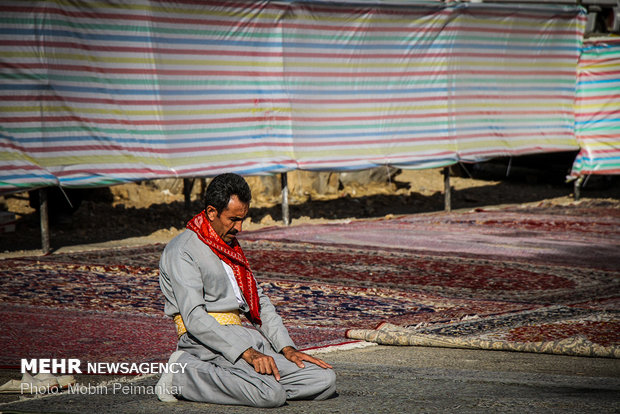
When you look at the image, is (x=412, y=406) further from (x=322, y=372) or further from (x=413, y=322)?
(x=413, y=322)

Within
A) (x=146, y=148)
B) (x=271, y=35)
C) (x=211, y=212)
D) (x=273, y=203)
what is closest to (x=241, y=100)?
(x=271, y=35)

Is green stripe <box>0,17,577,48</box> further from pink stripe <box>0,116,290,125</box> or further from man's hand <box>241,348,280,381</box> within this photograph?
man's hand <box>241,348,280,381</box>

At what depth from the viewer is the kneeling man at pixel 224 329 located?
4211 mm

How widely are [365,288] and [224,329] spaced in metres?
3.45

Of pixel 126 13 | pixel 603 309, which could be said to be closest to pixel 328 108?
pixel 126 13

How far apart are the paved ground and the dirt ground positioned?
558 cm

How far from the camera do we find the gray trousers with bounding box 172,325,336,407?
4176 millimetres

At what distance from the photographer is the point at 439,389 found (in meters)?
4.54

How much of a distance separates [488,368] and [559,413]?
3.42 feet

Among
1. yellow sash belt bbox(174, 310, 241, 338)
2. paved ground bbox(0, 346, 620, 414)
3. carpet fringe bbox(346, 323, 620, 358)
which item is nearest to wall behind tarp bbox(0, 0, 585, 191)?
carpet fringe bbox(346, 323, 620, 358)

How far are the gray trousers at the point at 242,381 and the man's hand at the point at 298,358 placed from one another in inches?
0.9

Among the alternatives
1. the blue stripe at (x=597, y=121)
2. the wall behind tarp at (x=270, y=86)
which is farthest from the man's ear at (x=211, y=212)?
the blue stripe at (x=597, y=121)

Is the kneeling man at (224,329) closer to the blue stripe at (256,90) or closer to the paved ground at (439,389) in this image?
the paved ground at (439,389)

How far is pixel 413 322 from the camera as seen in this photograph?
6.35m
